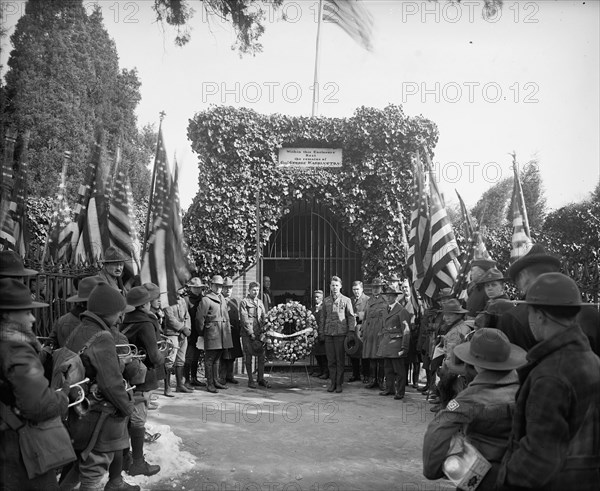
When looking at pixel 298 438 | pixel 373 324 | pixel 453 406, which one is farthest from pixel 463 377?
pixel 373 324

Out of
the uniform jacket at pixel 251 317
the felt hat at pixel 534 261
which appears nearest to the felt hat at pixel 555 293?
the felt hat at pixel 534 261

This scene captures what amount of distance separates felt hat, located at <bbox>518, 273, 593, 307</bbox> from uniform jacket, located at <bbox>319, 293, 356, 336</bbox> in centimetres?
721

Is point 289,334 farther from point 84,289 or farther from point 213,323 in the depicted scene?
point 84,289

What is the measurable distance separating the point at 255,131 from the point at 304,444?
27.6ft

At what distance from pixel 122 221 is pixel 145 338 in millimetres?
2647

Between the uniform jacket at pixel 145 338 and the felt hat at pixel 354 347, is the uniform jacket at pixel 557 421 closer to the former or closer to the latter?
the uniform jacket at pixel 145 338

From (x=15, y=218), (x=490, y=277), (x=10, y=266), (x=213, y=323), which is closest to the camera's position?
(x=10, y=266)

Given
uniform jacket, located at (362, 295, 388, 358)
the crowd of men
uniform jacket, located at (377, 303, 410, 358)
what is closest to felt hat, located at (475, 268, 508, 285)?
the crowd of men

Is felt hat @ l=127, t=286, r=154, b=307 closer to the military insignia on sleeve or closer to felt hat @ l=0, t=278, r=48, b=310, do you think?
felt hat @ l=0, t=278, r=48, b=310

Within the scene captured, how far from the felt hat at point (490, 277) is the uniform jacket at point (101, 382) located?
4.05m

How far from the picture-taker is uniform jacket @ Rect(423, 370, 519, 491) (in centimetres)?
269

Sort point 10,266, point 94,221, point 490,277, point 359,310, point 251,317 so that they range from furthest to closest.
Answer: point 359,310 < point 251,317 < point 94,221 < point 490,277 < point 10,266

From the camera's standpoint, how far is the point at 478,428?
9.02 ft

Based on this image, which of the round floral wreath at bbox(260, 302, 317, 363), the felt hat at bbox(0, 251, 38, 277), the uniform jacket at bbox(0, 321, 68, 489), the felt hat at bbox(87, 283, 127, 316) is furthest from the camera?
the round floral wreath at bbox(260, 302, 317, 363)
